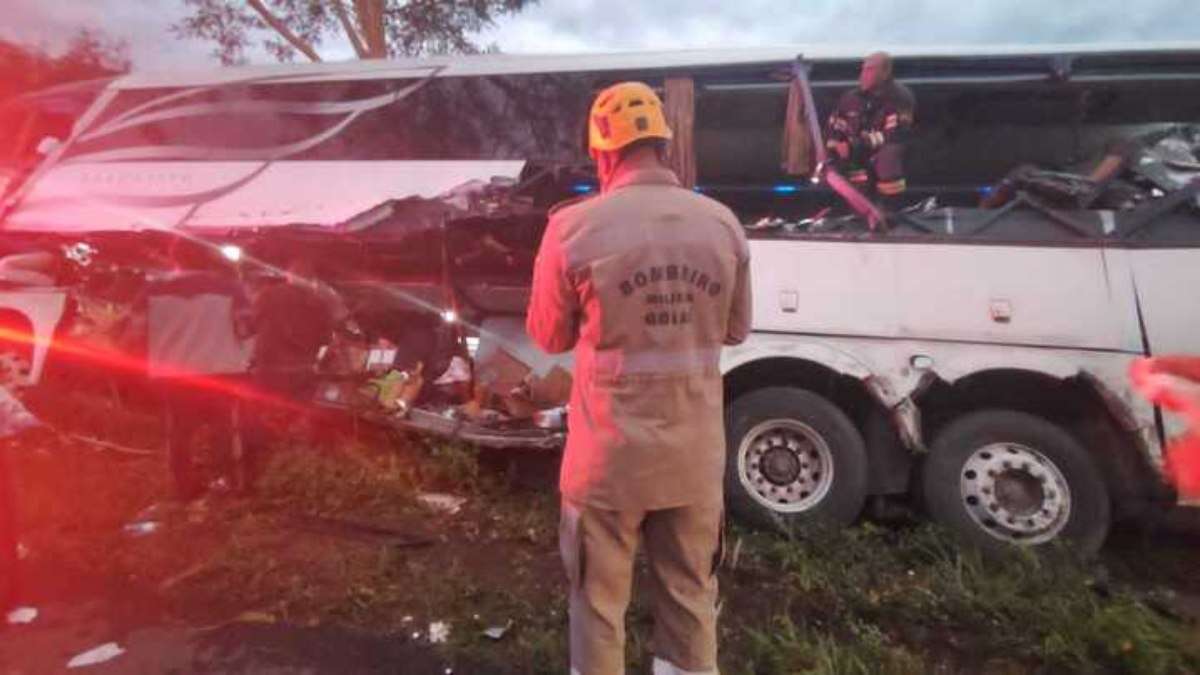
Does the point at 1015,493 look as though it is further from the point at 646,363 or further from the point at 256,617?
the point at 256,617

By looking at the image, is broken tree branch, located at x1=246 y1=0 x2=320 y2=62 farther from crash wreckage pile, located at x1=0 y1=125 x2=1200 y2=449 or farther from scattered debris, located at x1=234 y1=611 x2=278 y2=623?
scattered debris, located at x1=234 y1=611 x2=278 y2=623

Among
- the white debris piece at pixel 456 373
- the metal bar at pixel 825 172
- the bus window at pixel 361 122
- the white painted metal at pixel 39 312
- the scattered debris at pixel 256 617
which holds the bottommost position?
the scattered debris at pixel 256 617

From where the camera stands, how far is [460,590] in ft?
12.1

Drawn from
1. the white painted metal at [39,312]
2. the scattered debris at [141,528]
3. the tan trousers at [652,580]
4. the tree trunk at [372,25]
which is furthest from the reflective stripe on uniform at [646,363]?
the tree trunk at [372,25]

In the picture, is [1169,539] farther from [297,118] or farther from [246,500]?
[297,118]

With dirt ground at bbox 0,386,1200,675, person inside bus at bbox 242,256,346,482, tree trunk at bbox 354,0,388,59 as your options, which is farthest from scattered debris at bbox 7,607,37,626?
tree trunk at bbox 354,0,388,59

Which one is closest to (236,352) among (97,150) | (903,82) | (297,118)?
(297,118)

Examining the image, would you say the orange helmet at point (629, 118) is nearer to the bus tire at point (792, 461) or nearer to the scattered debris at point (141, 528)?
the bus tire at point (792, 461)

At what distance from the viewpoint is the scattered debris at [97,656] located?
3156mm

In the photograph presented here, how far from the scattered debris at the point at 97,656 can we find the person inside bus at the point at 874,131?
4.43m

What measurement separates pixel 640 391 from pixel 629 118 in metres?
0.79

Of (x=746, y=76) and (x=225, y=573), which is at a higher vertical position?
(x=746, y=76)

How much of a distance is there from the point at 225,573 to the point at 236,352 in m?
1.69

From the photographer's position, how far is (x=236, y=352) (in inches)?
202
